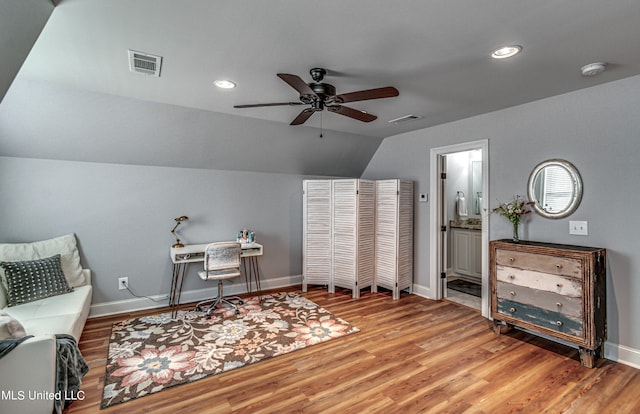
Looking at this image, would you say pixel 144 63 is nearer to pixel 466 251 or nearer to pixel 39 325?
pixel 39 325

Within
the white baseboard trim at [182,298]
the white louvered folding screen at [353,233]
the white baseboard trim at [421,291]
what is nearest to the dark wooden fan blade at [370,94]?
the white louvered folding screen at [353,233]

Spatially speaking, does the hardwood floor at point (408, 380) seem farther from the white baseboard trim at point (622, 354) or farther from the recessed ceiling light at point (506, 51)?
the recessed ceiling light at point (506, 51)

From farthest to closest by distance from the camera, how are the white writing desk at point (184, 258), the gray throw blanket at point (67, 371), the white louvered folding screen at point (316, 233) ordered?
1. the white louvered folding screen at point (316, 233)
2. the white writing desk at point (184, 258)
3. the gray throw blanket at point (67, 371)

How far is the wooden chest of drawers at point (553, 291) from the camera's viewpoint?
2.64 meters

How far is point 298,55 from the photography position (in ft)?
7.39

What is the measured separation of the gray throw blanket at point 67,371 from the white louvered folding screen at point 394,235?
11.9 feet

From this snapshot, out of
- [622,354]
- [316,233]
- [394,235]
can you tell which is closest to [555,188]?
[622,354]

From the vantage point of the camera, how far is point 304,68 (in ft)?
8.10

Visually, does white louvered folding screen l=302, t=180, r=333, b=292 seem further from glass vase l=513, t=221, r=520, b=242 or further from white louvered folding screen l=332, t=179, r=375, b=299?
glass vase l=513, t=221, r=520, b=242

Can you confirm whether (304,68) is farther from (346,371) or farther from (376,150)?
(376,150)

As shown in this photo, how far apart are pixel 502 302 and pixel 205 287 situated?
3.80 meters

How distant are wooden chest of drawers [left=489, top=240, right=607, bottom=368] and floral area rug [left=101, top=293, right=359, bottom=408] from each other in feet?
5.35

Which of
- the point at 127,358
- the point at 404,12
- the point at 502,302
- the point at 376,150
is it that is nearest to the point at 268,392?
the point at 127,358

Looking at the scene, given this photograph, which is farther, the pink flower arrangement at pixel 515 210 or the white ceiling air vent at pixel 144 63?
the pink flower arrangement at pixel 515 210
